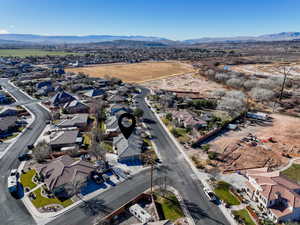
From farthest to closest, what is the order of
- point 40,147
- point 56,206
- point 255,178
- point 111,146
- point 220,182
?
point 111,146
point 40,147
point 220,182
point 255,178
point 56,206

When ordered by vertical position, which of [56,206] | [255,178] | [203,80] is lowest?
[56,206]

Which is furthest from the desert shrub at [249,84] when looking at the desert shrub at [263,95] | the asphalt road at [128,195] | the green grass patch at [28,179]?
the green grass patch at [28,179]

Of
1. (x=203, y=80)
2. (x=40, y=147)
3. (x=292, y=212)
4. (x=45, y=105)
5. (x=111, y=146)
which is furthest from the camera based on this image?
(x=203, y=80)

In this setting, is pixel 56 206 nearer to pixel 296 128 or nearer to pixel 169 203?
pixel 169 203

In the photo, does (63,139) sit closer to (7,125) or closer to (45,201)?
(45,201)

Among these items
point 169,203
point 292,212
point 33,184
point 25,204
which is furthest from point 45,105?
point 292,212

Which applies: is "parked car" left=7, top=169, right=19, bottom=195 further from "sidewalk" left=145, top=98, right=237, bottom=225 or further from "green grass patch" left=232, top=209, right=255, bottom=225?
"green grass patch" left=232, top=209, right=255, bottom=225
